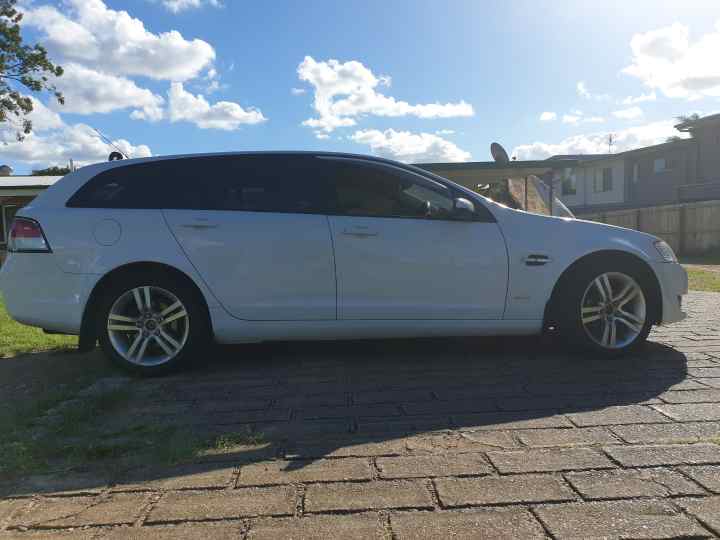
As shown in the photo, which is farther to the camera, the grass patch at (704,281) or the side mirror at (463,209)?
the grass patch at (704,281)

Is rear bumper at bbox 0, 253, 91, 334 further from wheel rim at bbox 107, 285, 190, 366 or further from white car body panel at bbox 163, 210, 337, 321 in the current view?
white car body panel at bbox 163, 210, 337, 321

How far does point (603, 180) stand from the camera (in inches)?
1442

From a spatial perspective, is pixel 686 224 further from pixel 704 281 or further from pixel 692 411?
pixel 692 411

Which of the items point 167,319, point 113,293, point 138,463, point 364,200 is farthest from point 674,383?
point 113,293

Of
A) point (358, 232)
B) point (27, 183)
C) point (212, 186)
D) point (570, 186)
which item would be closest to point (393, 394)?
point (358, 232)

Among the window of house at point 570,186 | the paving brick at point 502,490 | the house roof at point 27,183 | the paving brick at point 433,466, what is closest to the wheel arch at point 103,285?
the paving brick at point 433,466

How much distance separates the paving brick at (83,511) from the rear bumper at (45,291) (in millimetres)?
2183

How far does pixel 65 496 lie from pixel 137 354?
198cm

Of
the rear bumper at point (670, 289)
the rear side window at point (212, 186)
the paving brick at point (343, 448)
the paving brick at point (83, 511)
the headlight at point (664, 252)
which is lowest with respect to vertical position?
the paving brick at point (83, 511)

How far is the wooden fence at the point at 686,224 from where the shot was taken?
779 inches

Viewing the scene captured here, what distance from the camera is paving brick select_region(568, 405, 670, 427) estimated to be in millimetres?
3132

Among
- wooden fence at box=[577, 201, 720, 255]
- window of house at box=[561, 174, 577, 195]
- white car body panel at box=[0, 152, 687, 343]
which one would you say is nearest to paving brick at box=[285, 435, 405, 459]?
white car body panel at box=[0, 152, 687, 343]

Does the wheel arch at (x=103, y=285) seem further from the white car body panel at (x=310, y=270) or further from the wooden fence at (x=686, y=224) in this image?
the wooden fence at (x=686, y=224)

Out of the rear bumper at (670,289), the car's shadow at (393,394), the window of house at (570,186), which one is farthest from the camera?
the window of house at (570,186)
